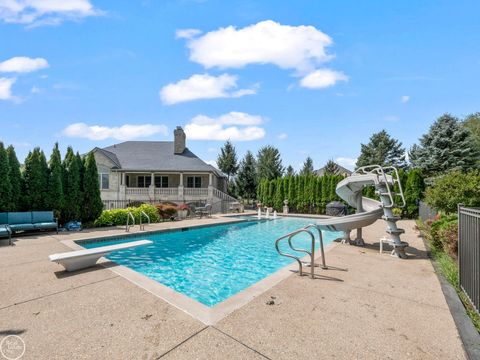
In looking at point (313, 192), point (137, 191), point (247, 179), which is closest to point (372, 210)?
point (313, 192)

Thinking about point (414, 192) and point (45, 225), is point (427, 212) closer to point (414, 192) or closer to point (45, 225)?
point (414, 192)

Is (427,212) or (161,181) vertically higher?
(161,181)

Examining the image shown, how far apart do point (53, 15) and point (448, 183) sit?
15.5 m

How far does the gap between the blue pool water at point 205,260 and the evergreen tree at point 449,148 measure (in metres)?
21.1

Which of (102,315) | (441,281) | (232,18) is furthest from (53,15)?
(441,281)

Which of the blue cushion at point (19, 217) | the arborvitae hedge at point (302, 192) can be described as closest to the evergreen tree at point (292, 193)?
the arborvitae hedge at point (302, 192)

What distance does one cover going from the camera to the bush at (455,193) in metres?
9.38

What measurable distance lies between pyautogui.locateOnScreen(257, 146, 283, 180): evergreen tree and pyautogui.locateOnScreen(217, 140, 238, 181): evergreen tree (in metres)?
4.99

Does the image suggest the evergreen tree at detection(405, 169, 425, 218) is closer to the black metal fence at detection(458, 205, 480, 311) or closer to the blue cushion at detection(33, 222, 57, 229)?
the black metal fence at detection(458, 205, 480, 311)

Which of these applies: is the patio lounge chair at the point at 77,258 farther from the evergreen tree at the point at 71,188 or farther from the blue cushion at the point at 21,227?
the evergreen tree at the point at 71,188

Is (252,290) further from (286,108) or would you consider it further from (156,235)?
(286,108)

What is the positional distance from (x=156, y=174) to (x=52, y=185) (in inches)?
649

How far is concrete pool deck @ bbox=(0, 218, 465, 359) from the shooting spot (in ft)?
9.35

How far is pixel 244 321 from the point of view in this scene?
3.49m
